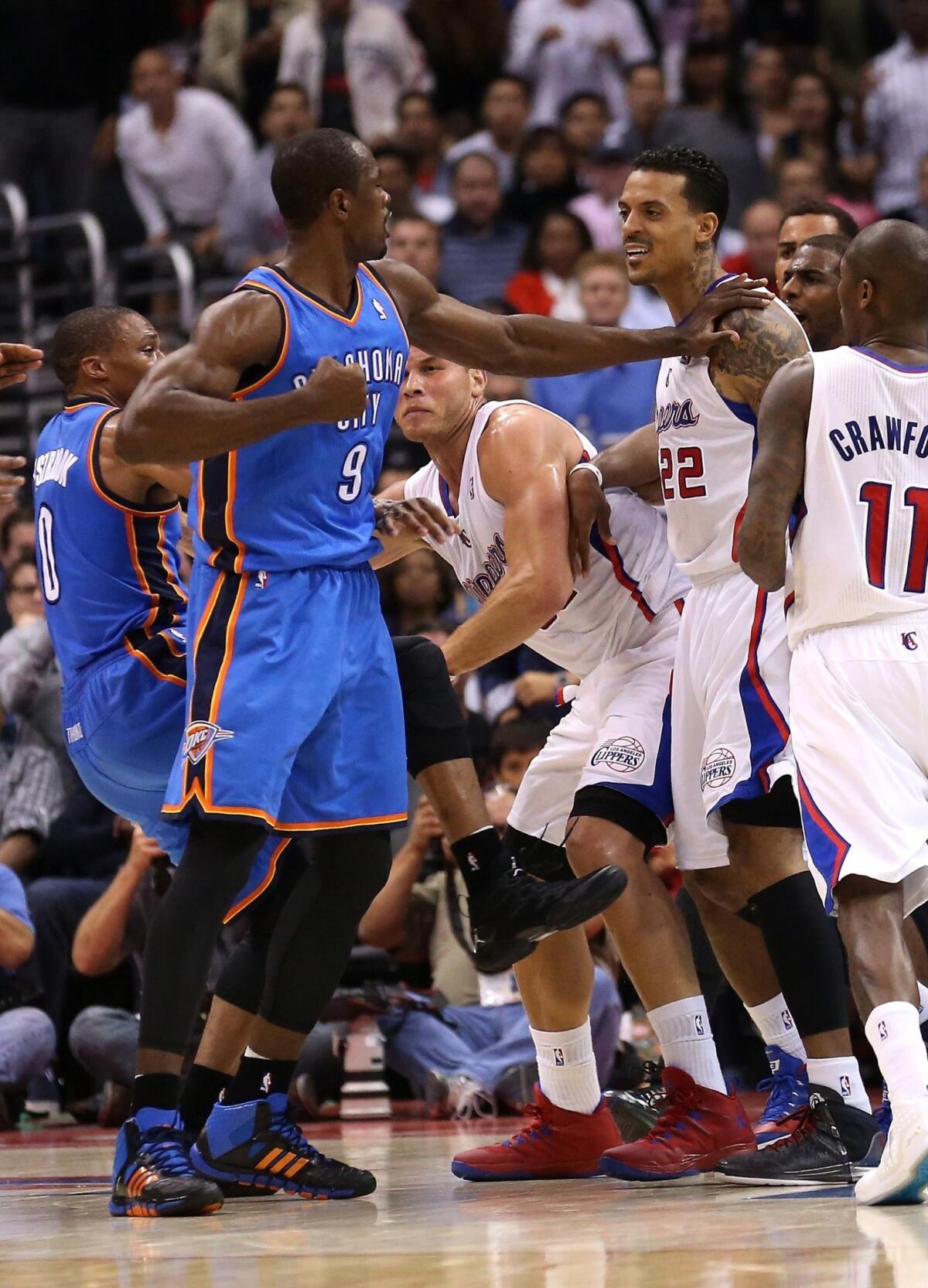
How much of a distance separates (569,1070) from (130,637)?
1.78 metres

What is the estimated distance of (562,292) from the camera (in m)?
12.3

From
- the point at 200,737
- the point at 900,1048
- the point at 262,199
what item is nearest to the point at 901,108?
the point at 262,199

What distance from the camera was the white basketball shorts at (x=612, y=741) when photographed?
532 cm

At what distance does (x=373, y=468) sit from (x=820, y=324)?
6.19 ft

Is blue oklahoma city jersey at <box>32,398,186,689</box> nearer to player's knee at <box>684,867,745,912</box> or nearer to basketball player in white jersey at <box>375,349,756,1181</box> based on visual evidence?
basketball player in white jersey at <box>375,349,756,1181</box>

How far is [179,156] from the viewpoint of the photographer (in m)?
14.1

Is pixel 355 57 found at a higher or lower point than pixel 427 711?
higher

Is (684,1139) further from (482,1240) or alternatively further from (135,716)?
(135,716)

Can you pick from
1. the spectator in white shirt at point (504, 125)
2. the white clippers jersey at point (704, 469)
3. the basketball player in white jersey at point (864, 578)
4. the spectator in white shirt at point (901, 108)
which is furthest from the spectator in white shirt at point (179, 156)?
the basketball player in white jersey at point (864, 578)

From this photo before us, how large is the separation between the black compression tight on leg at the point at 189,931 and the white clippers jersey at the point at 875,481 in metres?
1.54

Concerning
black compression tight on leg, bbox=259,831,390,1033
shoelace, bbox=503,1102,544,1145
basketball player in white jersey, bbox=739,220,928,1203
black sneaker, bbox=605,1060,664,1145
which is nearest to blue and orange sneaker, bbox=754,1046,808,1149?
black sneaker, bbox=605,1060,664,1145

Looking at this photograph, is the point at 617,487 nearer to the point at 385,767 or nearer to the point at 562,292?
the point at 385,767

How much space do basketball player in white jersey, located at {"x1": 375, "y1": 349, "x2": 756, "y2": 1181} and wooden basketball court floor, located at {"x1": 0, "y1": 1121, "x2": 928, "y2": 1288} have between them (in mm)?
315

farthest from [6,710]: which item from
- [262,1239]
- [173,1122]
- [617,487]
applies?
[262,1239]
